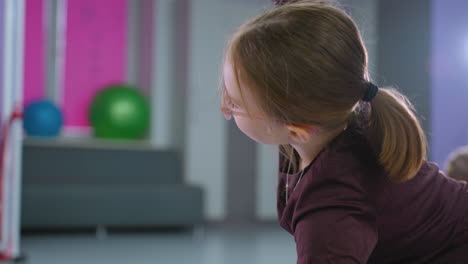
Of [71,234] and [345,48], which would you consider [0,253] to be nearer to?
[71,234]

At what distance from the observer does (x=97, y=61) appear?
16.5 feet

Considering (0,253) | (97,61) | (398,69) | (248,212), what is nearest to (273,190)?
(248,212)

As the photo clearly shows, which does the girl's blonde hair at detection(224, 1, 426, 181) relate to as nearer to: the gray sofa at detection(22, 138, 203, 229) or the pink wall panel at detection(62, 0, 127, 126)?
the gray sofa at detection(22, 138, 203, 229)

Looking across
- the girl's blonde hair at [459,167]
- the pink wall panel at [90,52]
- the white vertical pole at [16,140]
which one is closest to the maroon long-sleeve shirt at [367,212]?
the girl's blonde hair at [459,167]

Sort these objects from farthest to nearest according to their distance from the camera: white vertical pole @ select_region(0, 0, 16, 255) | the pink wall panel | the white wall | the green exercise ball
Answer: the pink wall panel → the white wall → the green exercise ball → white vertical pole @ select_region(0, 0, 16, 255)

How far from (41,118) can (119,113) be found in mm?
562

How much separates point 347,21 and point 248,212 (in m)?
4.61

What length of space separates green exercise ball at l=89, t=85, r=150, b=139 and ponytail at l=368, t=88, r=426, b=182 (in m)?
3.75

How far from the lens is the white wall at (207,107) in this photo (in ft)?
15.3

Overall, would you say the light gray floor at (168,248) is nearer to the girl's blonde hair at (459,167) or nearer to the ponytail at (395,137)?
the girl's blonde hair at (459,167)

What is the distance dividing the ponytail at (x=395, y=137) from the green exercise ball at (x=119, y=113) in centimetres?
375

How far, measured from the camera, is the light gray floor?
306cm

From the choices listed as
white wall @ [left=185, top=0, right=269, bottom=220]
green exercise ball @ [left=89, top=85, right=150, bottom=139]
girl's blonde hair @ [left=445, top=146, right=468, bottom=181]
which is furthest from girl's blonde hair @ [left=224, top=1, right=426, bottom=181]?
white wall @ [left=185, top=0, right=269, bottom=220]

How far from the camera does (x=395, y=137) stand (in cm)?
73
